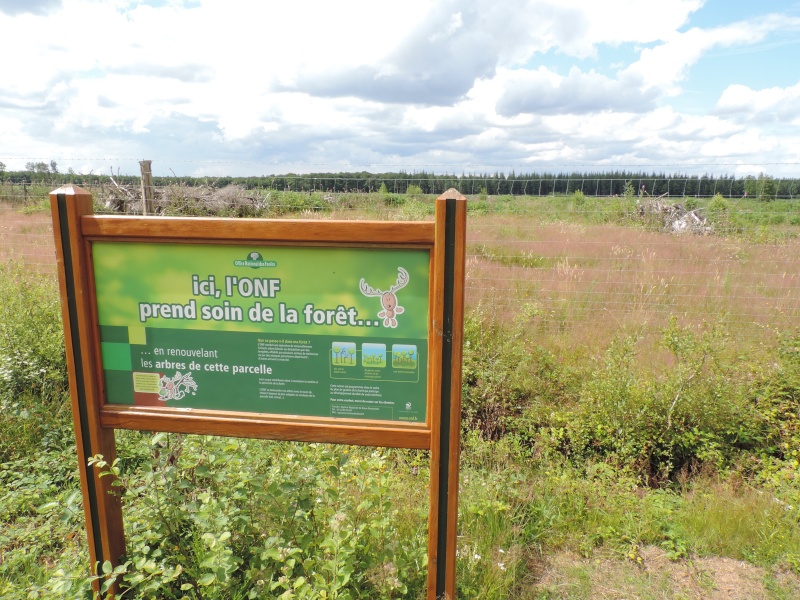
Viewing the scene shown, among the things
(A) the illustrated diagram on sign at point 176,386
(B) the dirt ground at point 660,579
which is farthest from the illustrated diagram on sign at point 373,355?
(B) the dirt ground at point 660,579

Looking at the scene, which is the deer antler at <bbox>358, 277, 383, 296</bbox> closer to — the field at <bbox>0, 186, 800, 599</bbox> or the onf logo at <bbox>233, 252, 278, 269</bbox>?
the onf logo at <bbox>233, 252, 278, 269</bbox>

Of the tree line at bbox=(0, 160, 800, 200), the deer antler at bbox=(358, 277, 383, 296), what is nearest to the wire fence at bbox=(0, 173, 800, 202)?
the tree line at bbox=(0, 160, 800, 200)

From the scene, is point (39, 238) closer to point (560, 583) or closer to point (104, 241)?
point (104, 241)

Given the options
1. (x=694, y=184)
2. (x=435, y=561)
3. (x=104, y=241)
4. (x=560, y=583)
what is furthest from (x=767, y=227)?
(x=104, y=241)

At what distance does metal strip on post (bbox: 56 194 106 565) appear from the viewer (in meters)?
2.43

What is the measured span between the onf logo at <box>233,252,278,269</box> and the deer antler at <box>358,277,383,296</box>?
376 millimetres

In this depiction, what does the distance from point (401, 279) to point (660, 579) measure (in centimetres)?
208

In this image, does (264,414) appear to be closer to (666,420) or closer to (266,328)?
(266,328)

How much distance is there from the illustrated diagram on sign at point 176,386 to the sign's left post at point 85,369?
11.5 inches

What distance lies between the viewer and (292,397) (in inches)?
94.9

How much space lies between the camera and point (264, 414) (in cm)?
244

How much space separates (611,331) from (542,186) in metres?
2.11

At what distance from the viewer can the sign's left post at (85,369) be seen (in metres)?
2.43

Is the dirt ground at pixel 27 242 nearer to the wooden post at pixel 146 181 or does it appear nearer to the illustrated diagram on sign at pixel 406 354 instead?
the wooden post at pixel 146 181
